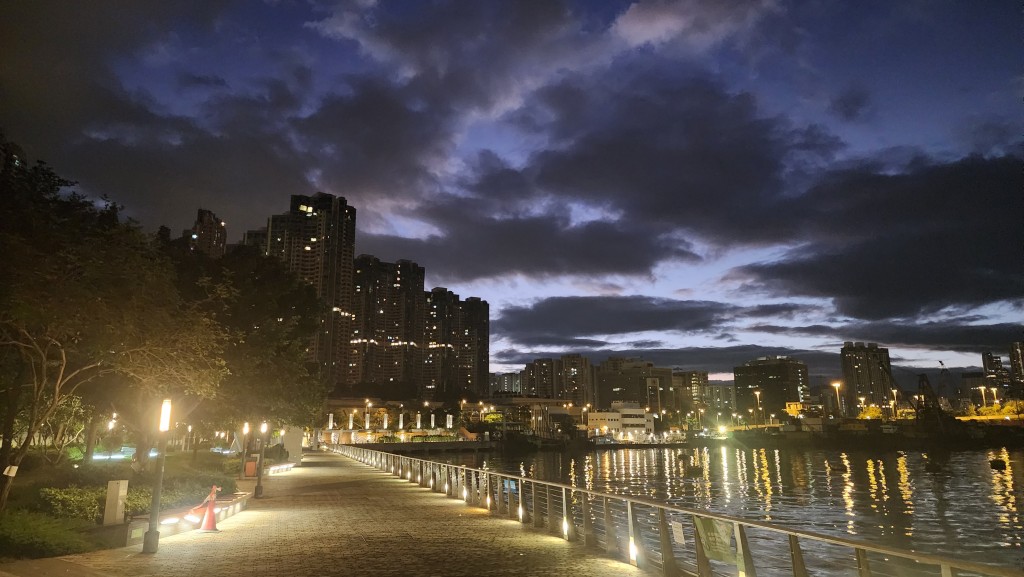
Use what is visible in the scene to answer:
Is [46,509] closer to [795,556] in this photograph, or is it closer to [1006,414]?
[795,556]

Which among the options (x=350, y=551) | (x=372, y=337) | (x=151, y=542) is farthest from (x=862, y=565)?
(x=372, y=337)

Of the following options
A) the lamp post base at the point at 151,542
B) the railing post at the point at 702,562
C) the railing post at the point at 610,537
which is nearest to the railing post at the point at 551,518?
the railing post at the point at 610,537

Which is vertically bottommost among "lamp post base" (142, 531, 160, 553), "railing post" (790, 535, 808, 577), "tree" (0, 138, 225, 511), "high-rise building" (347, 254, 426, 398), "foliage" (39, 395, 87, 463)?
"lamp post base" (142, 531, 160, 553)

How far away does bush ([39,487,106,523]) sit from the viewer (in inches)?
559

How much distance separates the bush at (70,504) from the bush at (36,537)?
5.50ft

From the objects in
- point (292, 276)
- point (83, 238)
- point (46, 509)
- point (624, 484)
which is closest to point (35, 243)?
point (83, 238)

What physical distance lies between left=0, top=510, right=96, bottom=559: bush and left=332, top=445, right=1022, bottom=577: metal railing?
9.37 metres

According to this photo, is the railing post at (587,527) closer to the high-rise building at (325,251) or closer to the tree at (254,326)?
the tree at (254,326)

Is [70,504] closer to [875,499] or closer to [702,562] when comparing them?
[702,562]

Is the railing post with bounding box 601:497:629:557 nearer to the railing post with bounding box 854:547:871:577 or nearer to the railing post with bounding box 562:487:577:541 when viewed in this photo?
the railing post with bounding box 562:487:577:541

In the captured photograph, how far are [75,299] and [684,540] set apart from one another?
11841 mm

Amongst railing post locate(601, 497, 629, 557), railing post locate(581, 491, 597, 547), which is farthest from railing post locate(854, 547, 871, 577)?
railing post locate(581, 491, 597, 547)

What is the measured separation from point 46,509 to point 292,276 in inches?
702

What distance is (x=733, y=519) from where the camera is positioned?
8.55 meters
